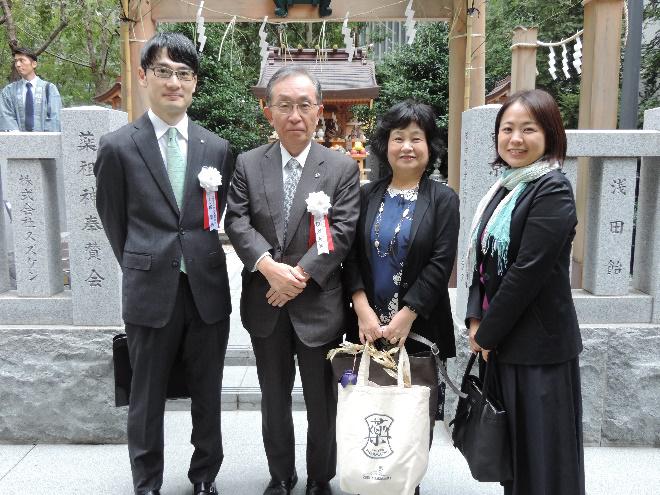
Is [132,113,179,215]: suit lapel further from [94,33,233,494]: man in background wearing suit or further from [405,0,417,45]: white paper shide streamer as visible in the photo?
[405,0,417,45]: white paper shide streamer

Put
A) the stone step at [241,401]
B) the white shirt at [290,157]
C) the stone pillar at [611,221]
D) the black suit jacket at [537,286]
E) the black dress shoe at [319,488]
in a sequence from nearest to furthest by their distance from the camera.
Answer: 1. the black suit jacket at [537,286]
2. the white shirt at [290,157]
3. the black dress shoe at [319,488]
4. the stone pillar at [611,221]
5. the stone step at [241,401]

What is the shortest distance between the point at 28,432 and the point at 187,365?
141 cm

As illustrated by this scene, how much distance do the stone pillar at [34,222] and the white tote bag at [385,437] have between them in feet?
7.12

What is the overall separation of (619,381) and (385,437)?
6.19 ft

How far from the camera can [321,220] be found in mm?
2480

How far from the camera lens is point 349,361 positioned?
250 cm

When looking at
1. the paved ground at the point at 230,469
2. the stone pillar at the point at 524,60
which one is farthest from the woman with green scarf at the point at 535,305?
the stone pillar at the point at 524,60

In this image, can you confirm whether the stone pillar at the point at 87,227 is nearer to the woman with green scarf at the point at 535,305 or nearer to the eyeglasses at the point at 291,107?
the eyeglasses at the point at 291,107

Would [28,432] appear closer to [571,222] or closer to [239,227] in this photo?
[239,227]

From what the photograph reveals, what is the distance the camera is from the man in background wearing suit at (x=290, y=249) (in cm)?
248

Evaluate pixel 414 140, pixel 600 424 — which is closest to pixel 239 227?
pixel 414 140

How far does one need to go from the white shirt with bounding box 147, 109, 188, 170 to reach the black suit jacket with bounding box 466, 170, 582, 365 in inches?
56.1

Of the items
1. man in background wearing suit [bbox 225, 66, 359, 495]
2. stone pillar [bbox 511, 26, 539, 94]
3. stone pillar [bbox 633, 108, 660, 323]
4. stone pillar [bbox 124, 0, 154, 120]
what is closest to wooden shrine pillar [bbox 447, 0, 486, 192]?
stone pillar [bbox 511, 26, 539, 94]

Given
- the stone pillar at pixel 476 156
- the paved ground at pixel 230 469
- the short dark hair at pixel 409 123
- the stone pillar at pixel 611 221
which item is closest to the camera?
the short dark hair at pixel 409 123
